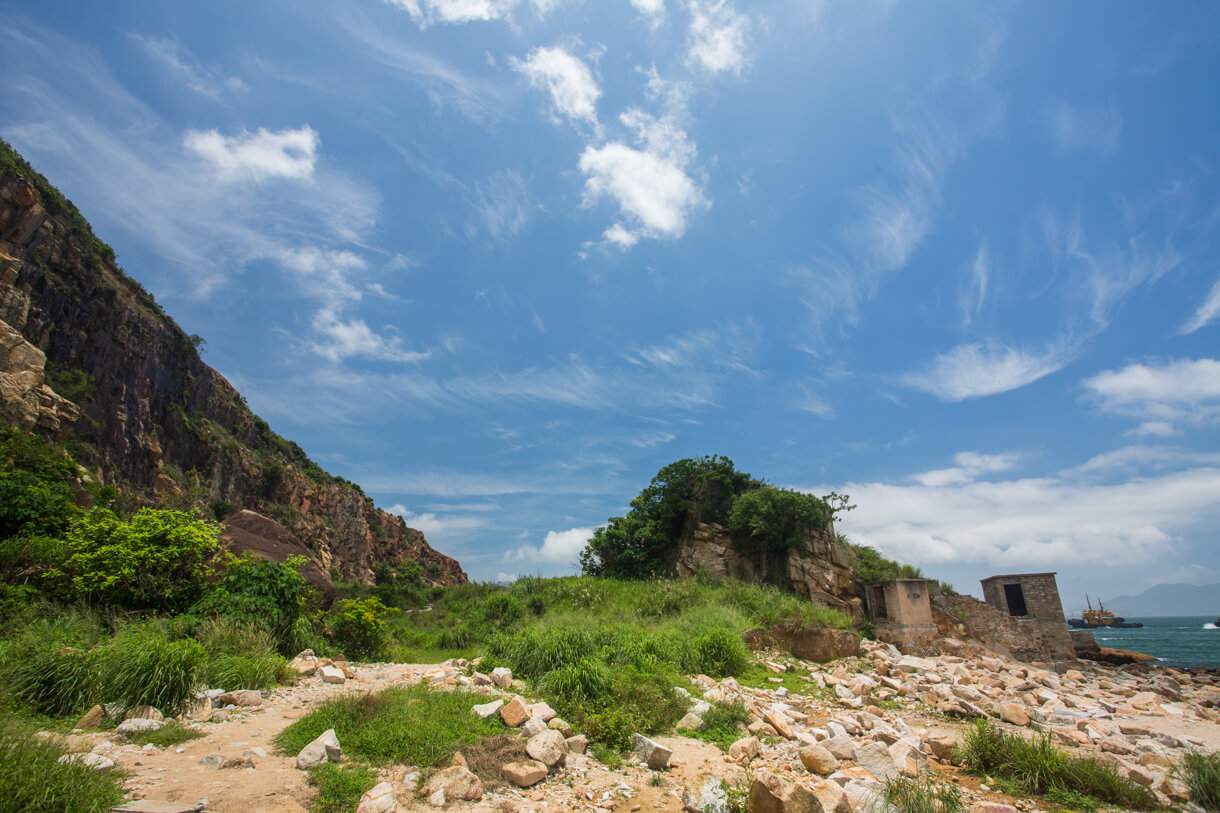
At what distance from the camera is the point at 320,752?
4879 millimetres

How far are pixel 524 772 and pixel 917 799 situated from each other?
3.77 meters

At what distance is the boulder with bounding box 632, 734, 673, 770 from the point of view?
6.02m

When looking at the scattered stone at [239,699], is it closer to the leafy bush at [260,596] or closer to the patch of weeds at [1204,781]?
the leafy bush at [260,596]

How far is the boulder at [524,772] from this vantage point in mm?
5160

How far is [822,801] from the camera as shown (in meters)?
4.95

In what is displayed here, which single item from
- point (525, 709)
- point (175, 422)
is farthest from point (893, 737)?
point (175, 422)

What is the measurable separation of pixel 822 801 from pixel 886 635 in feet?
56.6

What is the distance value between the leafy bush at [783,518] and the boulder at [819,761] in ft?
50.2

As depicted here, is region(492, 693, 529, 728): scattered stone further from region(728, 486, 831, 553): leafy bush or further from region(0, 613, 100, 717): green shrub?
region(728, 486, 831, 553): leafy bush

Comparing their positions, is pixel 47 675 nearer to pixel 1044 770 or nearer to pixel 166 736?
pixel 166 736

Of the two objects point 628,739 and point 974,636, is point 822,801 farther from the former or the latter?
point 974,636

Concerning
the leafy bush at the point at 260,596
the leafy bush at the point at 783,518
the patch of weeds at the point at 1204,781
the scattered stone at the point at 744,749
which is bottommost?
the patch of weeds at the point at 1204,781

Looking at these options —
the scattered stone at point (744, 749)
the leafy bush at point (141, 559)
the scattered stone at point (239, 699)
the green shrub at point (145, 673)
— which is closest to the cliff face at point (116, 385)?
the leafy bush at point (141, 559)

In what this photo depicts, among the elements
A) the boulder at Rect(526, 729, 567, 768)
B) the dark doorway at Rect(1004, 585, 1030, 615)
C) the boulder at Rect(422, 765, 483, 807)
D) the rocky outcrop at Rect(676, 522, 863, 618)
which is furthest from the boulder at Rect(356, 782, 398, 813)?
the dark doorway at Rect(1004, 585, 1030, 615)
